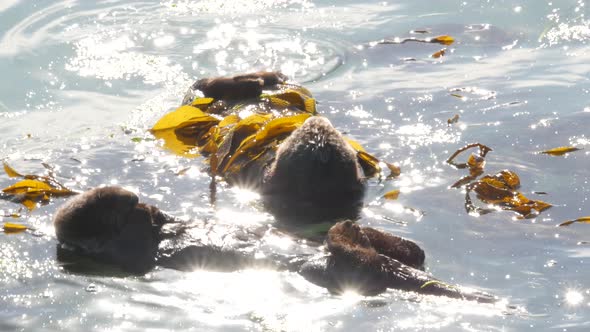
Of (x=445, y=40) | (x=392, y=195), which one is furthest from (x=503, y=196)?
(x=445, y=40)

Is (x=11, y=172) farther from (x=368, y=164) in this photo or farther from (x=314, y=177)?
(x=368, y=164)

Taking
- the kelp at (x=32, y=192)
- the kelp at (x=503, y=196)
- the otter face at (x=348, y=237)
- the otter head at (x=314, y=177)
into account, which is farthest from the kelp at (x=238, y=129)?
the otter face at (x=348, y=237)

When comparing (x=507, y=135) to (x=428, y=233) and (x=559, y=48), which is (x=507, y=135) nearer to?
(x=428, y=233)

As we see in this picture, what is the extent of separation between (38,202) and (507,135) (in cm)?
303

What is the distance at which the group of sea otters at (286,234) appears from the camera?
4109 millimetres

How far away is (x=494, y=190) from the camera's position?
5383mm

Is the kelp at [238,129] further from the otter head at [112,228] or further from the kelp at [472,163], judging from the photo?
the otter head at [112,228]

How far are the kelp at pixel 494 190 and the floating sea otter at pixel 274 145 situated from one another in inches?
21.9

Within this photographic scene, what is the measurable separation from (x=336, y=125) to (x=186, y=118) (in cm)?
106

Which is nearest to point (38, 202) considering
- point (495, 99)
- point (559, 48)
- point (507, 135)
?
A: point (507, 135)

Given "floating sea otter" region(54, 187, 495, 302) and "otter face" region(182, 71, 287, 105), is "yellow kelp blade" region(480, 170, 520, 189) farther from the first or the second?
"otter face" region(182, 71, 287, 105)

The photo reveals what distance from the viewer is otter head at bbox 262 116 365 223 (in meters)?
5.13

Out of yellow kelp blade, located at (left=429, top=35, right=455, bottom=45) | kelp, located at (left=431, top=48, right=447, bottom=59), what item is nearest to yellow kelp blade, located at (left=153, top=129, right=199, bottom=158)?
kelp, located at (left=431, top=48, right=447, bottom=59)

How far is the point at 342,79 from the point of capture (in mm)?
7895
